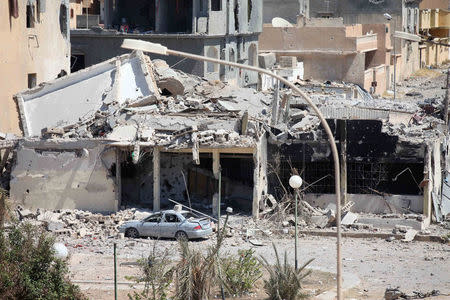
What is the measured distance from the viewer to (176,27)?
47969mm

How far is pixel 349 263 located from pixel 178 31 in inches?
981

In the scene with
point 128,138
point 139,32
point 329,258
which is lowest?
point 329,258

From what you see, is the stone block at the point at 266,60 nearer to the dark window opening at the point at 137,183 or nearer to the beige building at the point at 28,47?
the beige building at the point at 28,47

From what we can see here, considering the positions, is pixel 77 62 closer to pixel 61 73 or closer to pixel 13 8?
pixel 61 73

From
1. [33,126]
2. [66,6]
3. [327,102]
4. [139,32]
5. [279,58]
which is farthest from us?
[279,58]

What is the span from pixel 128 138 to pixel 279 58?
25009 millimetres

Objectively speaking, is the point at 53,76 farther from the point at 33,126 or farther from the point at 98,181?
the point at 98,181

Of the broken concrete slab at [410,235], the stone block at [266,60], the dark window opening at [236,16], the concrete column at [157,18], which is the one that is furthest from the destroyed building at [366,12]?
the broken concrete slab at [410,235]

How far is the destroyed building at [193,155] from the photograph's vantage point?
2953 centimetres

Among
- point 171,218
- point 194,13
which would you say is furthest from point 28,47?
point 171,218

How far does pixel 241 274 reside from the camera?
21.9 m

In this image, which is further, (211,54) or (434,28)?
(434,28)

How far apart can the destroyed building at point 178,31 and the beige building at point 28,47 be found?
5414mm

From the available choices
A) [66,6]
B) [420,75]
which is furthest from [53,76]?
[420,75]
